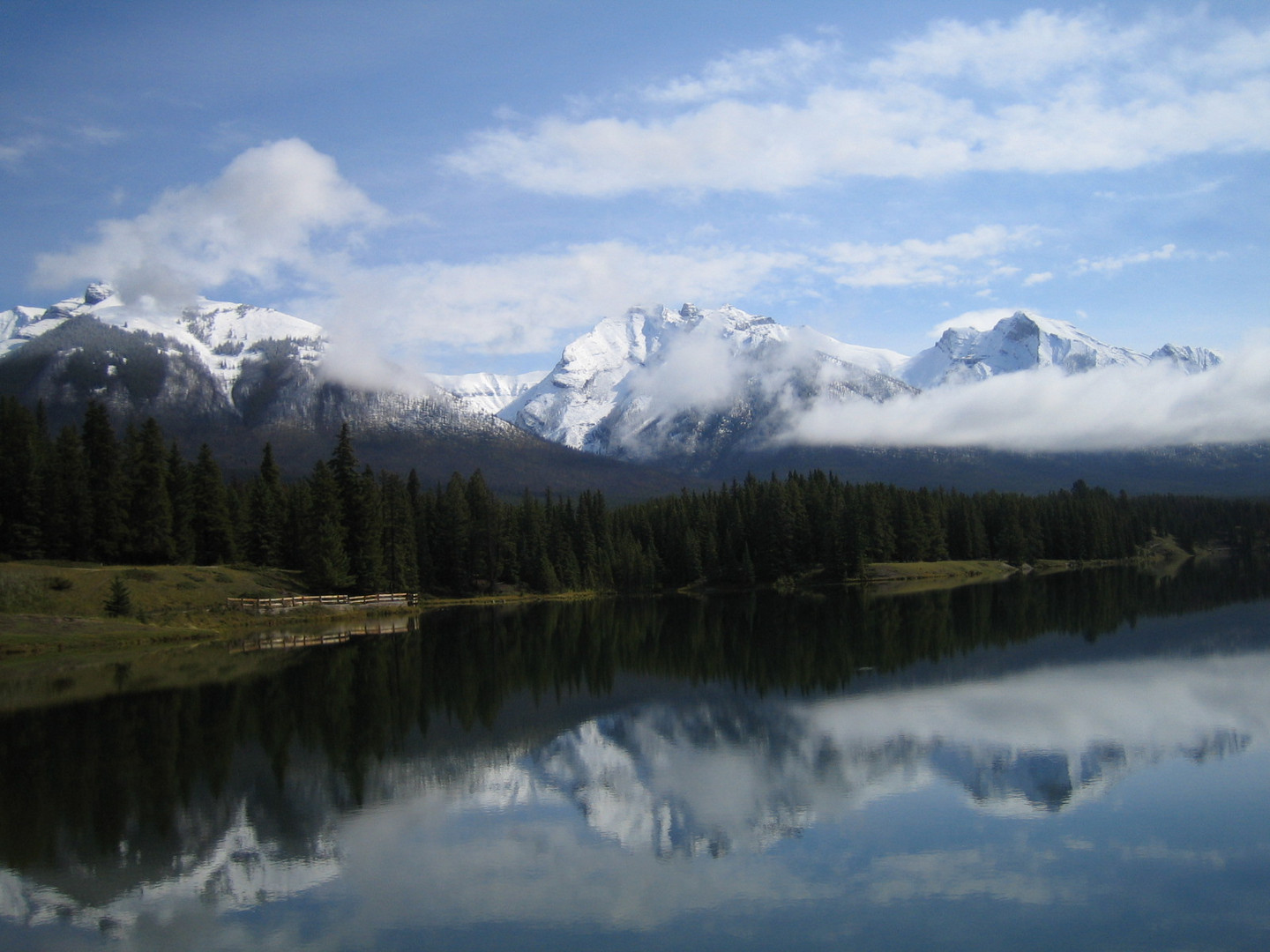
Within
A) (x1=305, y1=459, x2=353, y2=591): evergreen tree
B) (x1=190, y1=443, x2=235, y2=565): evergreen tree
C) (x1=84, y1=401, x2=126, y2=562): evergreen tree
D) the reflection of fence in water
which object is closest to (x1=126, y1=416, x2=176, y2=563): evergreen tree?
(x1=84, y1=401, x2=126, y2=562): evergreen tree

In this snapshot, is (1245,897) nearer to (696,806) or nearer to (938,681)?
(696,806)

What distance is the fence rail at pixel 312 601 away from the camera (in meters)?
78.6

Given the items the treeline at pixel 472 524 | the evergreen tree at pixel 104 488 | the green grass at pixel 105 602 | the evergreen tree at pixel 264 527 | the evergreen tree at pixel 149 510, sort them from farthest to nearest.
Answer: the evergreen tree at pixel 264 527 < the evergreen tree at pixel 149 510 < the treeline at pixel 472 524 < the evergreen tree at pixel 104 488 < the green grass at pixel 105 602

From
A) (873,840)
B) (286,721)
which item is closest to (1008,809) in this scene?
(873,840)

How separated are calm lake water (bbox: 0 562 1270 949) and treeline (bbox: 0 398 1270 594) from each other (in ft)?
139

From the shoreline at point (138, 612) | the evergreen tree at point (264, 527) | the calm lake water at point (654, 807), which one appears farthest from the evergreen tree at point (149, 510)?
the calm lake water at point (654, 807)

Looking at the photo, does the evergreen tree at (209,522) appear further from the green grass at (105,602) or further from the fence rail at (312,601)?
the fence rail at (312,601)

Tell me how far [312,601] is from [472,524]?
127ft

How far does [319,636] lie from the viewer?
234ft

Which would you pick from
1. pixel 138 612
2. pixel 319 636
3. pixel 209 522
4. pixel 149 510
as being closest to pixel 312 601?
pixel 209 522

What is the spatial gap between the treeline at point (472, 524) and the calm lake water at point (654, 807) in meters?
42.3

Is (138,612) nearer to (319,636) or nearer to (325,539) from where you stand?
(319,636)

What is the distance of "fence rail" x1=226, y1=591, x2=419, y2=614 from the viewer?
7862cm

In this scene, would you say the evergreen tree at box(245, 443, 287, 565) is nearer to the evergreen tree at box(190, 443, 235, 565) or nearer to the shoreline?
the evergreen tree at box(190, 443, 235, 565)
